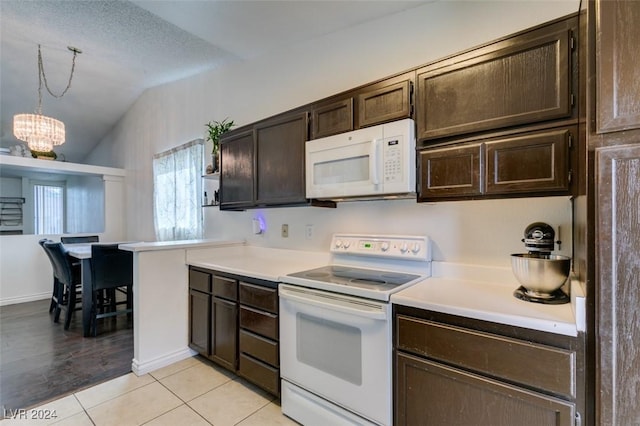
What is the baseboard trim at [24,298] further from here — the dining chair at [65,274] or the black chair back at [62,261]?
the black chair back at [62,261]

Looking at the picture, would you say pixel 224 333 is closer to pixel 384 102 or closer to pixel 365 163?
pixel 365 163

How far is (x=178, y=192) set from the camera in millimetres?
4000

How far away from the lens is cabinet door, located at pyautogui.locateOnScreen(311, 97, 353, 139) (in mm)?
1849

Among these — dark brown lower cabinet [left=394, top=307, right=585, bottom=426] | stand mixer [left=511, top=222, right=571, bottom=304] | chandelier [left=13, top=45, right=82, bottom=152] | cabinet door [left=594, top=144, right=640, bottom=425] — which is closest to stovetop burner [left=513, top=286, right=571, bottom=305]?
stand mixer [left=511, top=222, right=571, bottom=304]

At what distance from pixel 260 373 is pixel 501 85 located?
7.07 ft

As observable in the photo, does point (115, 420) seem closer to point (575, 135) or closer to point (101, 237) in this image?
point (575, 135)

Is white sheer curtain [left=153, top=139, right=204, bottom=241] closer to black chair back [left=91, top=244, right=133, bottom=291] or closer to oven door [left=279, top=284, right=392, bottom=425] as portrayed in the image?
black chair back [left=91, top=244, right=133, bottom=291]

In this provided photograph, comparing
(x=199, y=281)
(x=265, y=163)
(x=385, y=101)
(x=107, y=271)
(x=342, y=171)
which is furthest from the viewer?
(x=107, y=271)

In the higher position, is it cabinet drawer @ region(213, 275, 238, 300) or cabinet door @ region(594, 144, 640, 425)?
cabinet door @ region(594, 144, 640, 425)

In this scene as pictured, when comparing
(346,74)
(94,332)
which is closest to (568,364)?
(346,74)

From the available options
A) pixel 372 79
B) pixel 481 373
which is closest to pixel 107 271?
pixel 372 79

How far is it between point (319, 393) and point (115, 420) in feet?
4.13

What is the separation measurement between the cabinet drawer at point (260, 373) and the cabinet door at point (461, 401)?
819mm

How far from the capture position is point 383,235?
2.01 meters
